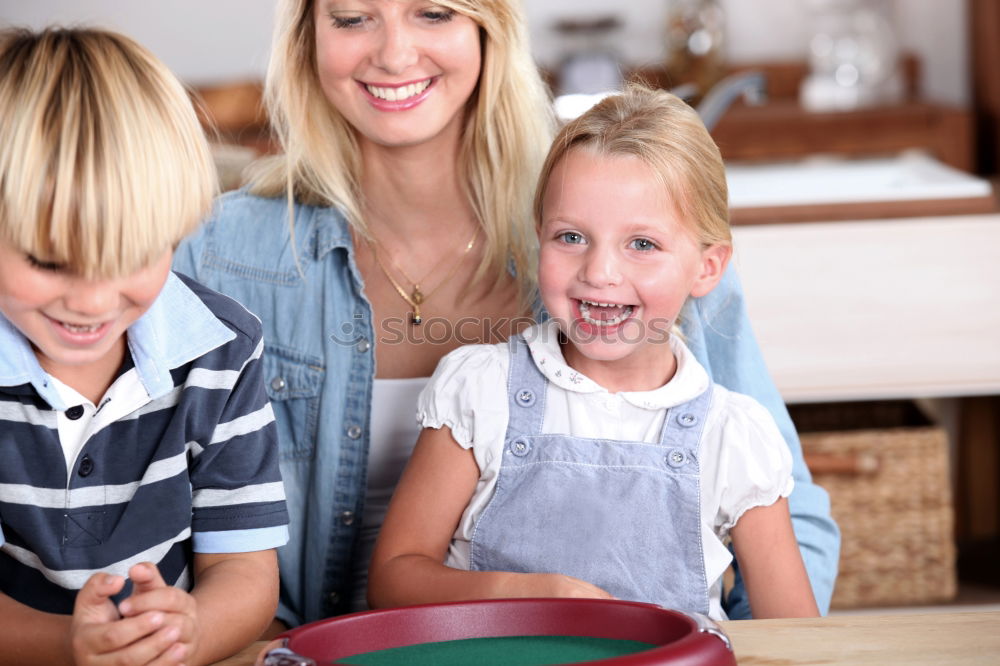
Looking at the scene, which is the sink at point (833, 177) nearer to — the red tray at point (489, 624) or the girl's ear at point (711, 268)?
the girl's ear at point (711, 268)

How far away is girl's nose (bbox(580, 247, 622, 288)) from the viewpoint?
1.17 metres

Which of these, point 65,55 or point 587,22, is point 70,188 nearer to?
point 65,55

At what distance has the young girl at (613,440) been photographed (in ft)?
3.84

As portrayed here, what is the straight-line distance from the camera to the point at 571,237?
1215 mm

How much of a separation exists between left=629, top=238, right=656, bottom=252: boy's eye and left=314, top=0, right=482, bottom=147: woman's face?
35cm

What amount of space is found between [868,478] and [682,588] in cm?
120

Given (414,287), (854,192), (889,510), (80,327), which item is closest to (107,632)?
(80,327)

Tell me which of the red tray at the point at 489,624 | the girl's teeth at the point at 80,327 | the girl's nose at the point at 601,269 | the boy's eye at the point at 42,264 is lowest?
the red tray at the point at 489,624

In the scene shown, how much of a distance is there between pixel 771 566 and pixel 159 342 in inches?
24.0

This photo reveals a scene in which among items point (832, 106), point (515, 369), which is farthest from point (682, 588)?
point (832, 106)

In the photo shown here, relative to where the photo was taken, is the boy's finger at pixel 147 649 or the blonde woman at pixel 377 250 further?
the blonde woman at pixel 377 250

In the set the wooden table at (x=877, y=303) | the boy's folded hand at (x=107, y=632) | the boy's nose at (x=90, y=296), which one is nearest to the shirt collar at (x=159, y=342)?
the boy's nose at (x=90, y=296)

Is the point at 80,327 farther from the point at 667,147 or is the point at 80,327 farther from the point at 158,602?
the point at 667,147

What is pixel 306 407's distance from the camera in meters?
1.44
